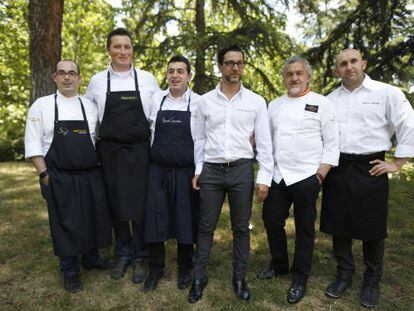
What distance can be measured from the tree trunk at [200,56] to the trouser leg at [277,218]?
4.41m

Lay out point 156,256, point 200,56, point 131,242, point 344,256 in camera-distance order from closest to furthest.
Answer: point 344,256, point 156,256, point 131,242, point 200,56

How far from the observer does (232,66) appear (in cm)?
297

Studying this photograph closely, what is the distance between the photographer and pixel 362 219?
3105 millimetres

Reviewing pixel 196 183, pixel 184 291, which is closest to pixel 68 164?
pixel 196 183

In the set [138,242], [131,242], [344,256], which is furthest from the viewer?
[131,242]

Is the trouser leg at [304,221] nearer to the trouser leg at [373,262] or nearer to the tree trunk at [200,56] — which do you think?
the trouser leg at [373,262]

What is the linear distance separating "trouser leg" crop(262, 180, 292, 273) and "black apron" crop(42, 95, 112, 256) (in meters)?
1.67

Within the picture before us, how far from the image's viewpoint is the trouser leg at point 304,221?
307cm

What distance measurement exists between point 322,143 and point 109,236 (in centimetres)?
231

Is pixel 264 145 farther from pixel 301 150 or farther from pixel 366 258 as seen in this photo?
pixel 366 258

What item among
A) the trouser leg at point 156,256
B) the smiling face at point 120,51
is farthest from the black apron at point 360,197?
the smiling face at point 120,51

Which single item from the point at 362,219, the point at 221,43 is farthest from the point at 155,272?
the point at 221,43

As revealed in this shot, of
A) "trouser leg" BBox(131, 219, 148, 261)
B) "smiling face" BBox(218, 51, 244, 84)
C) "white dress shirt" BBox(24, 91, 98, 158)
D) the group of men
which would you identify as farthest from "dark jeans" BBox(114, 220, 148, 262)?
"smiling face" BBox(218, 51, 244, 84)

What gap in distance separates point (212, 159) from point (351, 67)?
148 centimetres
